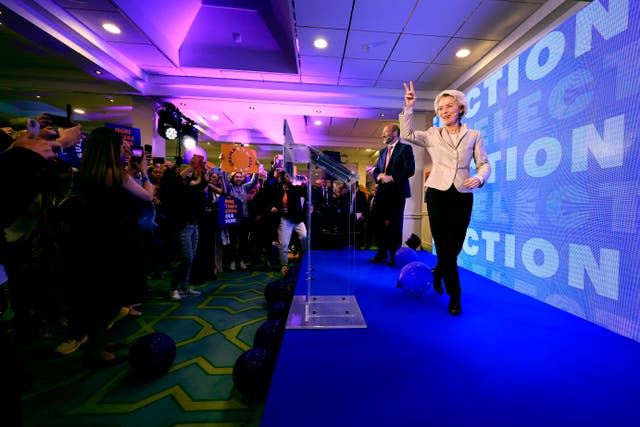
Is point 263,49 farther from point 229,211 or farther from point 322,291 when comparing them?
point 322,291

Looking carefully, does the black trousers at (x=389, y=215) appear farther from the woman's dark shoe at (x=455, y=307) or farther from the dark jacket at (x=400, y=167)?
the woman's dark shoe at (x=455, y=307)

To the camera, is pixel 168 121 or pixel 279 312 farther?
pixel 168 121

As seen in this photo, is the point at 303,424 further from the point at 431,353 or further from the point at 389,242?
the point at 389,242

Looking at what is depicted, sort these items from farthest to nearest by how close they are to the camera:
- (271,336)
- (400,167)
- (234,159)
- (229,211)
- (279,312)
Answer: (234,159) < (229,211) < (400,167) < (279,312) < (271,336)

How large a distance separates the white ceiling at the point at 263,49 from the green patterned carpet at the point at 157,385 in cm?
401

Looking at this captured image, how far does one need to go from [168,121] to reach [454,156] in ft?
19.5

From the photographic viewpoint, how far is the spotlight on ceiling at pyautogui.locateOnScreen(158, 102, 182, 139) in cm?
564

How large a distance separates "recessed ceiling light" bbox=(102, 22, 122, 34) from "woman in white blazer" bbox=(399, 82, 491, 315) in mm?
4693

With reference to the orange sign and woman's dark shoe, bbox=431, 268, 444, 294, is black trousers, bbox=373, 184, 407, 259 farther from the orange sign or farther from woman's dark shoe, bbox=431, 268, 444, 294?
the orange sign

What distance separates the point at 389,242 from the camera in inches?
147

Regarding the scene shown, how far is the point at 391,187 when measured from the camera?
3514 millimetres

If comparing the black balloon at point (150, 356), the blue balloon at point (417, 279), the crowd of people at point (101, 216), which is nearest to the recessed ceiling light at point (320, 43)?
the crowd of people at point (101, 216)

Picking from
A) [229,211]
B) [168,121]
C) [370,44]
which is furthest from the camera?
[168,121]

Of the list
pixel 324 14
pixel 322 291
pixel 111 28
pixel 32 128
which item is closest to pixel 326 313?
pixel 322 291
